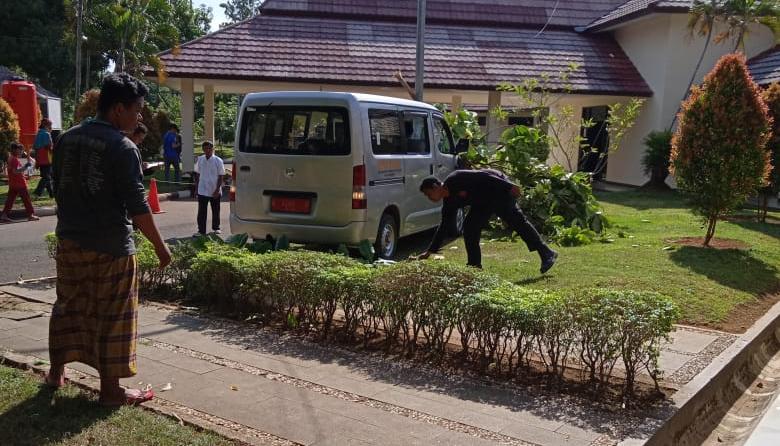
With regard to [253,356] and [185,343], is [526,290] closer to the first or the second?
[253,356]

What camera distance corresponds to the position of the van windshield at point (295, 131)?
7.92 m

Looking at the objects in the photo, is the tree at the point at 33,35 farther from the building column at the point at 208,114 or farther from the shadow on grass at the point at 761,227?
the shadow on grass at the point at 761,227

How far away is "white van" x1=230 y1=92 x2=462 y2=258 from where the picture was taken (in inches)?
311

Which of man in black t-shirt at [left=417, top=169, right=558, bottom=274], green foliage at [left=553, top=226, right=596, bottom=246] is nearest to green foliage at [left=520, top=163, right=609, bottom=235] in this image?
green foliage at [left=553, top=226, right=596, bottom=246]

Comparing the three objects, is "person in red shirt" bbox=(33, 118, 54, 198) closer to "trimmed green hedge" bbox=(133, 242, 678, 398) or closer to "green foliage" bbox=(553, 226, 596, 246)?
"trimmed green hedge" bbox=(133, 242, 678, 398)

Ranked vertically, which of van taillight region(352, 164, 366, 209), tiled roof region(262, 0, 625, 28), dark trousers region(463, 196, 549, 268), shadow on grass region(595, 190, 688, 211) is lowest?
shadow on grass region(595, 190, 688, 211)

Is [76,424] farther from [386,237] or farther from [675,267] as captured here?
[675,267]

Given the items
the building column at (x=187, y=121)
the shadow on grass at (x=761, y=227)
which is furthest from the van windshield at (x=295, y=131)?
the building column at (x=187, y=121)

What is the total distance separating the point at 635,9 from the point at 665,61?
2.03m

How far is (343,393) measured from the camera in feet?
14.2

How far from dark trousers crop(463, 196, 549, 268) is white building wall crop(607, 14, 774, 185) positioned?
45.6 ft

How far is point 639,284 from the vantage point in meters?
7.12

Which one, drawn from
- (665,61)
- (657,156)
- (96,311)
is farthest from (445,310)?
(665,61)

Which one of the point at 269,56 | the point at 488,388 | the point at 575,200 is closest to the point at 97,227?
the point at 488,388
